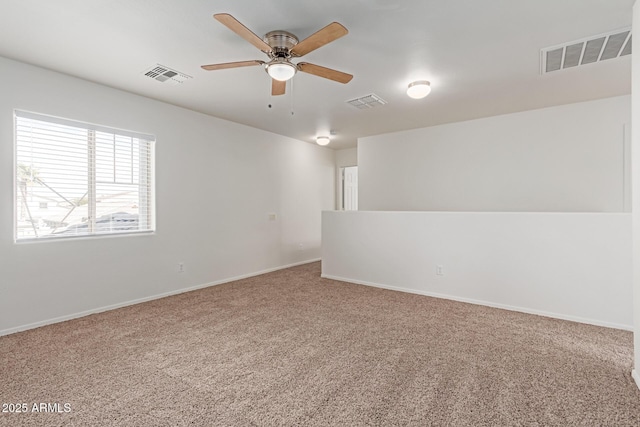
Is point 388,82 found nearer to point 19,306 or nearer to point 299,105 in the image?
point 299,105

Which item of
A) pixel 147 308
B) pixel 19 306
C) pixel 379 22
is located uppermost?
pixel 379 22

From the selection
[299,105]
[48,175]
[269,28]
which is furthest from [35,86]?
[299,105]

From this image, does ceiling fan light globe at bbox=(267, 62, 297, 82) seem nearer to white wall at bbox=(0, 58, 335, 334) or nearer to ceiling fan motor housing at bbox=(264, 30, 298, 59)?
ceiling fan motor housing at bbox=(264, 30, 298, 59)

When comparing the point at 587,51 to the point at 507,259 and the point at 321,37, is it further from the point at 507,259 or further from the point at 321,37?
the point at 321,37

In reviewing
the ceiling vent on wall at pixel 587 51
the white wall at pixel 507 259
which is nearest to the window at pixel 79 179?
the white wall at pixel 507 259

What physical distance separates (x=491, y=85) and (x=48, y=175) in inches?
201

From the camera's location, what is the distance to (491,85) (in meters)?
3.53

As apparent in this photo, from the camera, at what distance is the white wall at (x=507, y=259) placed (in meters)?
3.12

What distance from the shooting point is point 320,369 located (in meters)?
2.22

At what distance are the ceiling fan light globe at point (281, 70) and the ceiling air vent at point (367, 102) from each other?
166cm

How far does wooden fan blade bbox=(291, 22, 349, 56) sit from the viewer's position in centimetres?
192

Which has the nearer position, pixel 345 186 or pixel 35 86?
pixel 35 86

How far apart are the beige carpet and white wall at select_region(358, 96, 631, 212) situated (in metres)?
2.04

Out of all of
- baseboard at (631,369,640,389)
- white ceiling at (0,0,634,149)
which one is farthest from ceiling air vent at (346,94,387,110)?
baseboard at (631,369,640,389)
